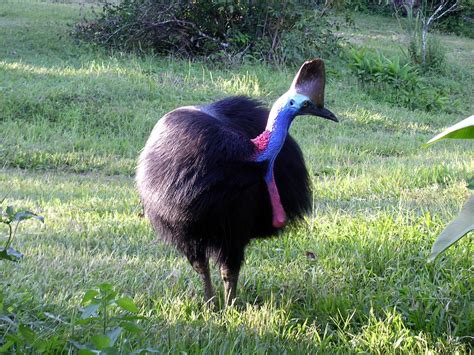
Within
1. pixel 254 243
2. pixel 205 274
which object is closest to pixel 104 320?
pixel 205 274

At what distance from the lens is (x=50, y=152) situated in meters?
7.16

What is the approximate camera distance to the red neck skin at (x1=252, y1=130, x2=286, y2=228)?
300 cm

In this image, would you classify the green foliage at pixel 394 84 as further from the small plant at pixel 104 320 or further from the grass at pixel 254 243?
the small plant at pixel 104 320

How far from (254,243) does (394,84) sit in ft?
24.8

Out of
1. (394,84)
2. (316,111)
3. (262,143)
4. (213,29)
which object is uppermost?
(316,111)

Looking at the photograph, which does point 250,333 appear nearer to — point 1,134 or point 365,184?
point 365,184

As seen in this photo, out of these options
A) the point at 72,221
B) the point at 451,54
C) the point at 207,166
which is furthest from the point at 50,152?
the point at 451,54

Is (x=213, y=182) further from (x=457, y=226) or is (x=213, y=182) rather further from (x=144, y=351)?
(x=457, y=226)

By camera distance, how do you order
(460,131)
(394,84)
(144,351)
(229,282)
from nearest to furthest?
(460,131) < (144,351) < (229,282) < (394,84)

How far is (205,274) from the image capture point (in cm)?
345

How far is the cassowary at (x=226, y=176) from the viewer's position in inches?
118

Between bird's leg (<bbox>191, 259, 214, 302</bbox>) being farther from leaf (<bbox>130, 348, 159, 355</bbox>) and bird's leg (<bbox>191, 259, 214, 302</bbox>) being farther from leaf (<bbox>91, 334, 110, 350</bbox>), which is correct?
leaf (<bbox>91, 334, 110, 350</bbox>)

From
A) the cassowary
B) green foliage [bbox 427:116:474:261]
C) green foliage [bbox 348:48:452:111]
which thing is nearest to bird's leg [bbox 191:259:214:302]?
the cassowary

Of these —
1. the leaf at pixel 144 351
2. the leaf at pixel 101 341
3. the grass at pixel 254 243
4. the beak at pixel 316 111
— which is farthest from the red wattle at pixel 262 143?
the leaf at pixel 101 341
